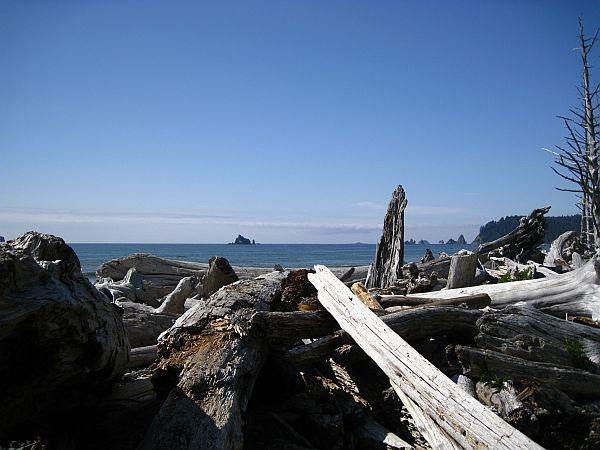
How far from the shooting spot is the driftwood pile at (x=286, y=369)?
2918 mm

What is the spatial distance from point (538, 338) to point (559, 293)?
216 centimetres

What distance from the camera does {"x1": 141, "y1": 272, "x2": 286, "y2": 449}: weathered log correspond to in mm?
2941

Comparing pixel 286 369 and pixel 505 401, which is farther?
pixel 286 369

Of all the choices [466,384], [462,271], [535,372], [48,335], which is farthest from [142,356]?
[462,271]

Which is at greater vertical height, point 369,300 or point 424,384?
point 369,300

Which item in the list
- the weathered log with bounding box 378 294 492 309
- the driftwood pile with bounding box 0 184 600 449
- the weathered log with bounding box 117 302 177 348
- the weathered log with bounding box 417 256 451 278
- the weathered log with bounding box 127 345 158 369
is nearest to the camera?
the driftwood pile with bounding box 0 184 600 449

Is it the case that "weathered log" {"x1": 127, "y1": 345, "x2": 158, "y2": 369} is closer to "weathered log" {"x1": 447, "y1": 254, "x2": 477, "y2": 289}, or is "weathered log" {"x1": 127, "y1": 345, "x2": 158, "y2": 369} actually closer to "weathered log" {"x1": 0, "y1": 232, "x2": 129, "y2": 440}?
"weathered log" {"x1": 0, "y1": 232, "x2": 129, "y2": 440}

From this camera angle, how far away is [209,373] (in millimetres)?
3436

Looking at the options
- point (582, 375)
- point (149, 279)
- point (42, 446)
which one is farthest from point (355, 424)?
point (149, 279)

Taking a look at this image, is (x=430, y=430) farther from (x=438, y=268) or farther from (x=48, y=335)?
(x=438, y=268)

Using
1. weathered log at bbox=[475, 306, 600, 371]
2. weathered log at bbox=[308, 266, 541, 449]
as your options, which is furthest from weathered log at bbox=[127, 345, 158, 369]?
weathered log at bbox=[475, 306, 600, 371]

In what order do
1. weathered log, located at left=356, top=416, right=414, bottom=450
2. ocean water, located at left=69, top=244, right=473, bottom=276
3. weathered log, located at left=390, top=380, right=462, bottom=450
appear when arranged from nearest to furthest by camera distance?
1. weathered log, located at left=390, top=380, right=462, bottom=450
2. weathered log, located at left=356, top=416, right=414, bottom=450
3. ocean water, located at left=69, top=244, right=473, bottom=276

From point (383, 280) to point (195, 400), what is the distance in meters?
6.65

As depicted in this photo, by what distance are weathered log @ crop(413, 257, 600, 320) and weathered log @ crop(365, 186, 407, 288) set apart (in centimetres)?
265
